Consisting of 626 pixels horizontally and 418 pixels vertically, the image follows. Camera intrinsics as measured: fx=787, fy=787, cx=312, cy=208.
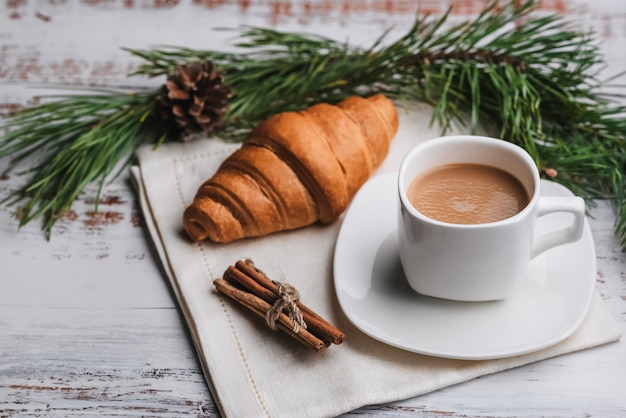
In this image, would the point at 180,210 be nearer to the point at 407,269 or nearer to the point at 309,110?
the point at 309,110

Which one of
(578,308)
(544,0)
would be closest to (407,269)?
(578,308)

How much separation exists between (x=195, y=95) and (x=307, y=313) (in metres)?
0.53

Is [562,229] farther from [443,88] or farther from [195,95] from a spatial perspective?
[195,95]

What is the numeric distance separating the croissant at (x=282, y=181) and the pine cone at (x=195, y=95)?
164 mm

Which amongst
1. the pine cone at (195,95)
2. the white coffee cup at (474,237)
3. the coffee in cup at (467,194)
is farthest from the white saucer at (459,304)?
the pine cone at (195,95)

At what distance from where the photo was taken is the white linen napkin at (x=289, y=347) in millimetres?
1141

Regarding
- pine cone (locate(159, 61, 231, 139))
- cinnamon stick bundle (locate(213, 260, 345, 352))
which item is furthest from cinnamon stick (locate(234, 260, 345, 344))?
pine cone (locate(159, 61, 231, 139))

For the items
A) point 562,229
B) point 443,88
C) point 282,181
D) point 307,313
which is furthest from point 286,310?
point 443,88

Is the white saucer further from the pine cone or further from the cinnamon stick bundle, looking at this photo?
the pine cone

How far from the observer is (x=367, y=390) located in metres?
1.14

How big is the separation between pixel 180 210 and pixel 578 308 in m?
0.70

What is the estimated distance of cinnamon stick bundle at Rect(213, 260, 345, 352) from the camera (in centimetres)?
117

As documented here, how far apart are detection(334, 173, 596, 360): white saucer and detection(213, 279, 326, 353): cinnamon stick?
0.07 metres

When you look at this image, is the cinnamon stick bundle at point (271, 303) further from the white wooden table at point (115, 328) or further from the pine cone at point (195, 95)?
the pine cone at point (195, 95)
